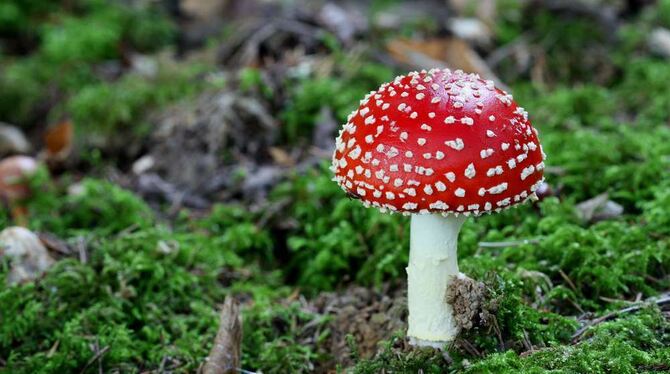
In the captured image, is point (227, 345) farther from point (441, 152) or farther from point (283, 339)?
point (441, 152)

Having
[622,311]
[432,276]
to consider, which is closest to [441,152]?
[432,276]

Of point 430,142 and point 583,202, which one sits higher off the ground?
point 430,142

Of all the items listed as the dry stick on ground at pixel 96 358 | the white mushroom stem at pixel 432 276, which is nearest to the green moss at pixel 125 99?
the dry stick on ground at pixel 96 358

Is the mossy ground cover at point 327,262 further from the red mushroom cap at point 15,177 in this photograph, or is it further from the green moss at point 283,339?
the red mushroom cap at point 15,177

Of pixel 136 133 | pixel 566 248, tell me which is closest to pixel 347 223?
pixel 566 248

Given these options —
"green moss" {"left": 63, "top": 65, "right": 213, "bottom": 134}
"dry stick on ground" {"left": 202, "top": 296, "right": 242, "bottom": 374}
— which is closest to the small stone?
"dry stick on ground" {"left": 202, "top": 296, "right": 242, "bottom": 374}

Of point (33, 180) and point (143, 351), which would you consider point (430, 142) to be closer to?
point (143, 351)
